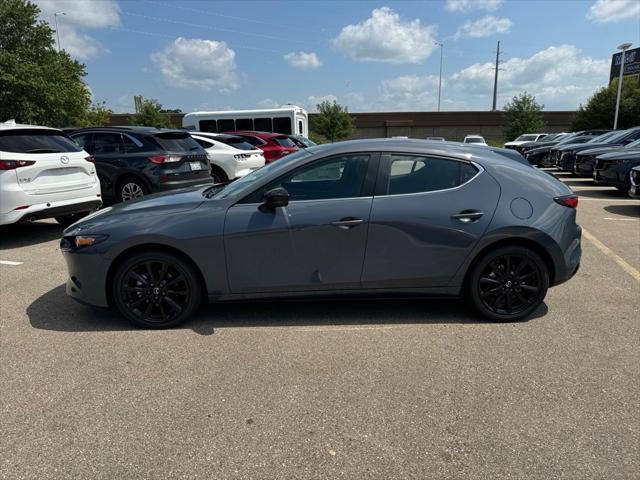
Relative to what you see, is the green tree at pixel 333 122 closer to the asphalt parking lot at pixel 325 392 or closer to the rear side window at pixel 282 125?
the rear side window at pixel 282 125

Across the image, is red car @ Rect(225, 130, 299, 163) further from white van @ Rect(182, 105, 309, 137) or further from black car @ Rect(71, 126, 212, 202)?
white van @ Rect(182, 105, 309, 137)

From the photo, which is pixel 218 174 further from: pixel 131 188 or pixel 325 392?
pixel 325 392

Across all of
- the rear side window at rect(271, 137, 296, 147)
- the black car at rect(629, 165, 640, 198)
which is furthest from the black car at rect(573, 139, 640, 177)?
the rear side window at rect(271, 137, 296, 147)

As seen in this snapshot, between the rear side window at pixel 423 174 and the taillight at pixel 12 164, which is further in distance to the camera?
the taillight at pixel 12 164

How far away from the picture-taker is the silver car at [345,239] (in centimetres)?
374

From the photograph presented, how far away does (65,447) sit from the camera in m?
2.49

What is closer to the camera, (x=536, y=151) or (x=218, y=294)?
(x=218, y=294)

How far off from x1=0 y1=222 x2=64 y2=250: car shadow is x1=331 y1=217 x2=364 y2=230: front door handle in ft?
17.6

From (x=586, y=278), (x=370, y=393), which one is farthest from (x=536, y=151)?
(x=370, y=393)

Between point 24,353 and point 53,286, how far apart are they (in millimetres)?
1648

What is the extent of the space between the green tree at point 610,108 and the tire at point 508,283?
130ft

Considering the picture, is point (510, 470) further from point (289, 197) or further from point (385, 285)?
point (289, 197)

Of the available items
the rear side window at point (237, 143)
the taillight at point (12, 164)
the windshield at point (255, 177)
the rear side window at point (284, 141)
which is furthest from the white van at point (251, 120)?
the windshield at point (255, 177)

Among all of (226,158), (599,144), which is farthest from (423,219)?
(599,144)
